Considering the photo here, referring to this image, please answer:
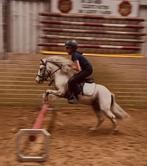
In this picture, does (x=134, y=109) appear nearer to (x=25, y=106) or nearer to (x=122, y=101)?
(x=122, y=101)

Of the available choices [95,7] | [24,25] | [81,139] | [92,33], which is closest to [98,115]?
[81,139]

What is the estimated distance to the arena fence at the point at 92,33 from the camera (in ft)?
37.7

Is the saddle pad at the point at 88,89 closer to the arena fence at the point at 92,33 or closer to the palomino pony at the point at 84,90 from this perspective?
the palomino pony at the point at 84,90

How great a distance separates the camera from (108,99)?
859 centimetres

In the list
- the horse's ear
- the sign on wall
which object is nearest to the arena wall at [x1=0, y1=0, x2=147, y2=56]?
the sign on wall

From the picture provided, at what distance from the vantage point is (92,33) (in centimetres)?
1166

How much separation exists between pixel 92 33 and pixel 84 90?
139 inches

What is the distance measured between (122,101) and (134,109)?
0.39m

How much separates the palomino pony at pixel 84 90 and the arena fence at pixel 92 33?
269 cm

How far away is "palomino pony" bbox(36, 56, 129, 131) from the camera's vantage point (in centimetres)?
855

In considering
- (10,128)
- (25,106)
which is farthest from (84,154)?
(25,106)

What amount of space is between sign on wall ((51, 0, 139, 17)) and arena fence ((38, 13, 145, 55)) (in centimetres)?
15

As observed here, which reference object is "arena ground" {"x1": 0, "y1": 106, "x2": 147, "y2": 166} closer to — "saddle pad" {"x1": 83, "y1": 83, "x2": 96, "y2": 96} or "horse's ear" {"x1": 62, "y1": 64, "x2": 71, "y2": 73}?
"saddle pad" {"x1": 83, "y1": 83, "x2": 96, "y2": 96}

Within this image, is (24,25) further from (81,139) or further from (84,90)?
(81,139)
